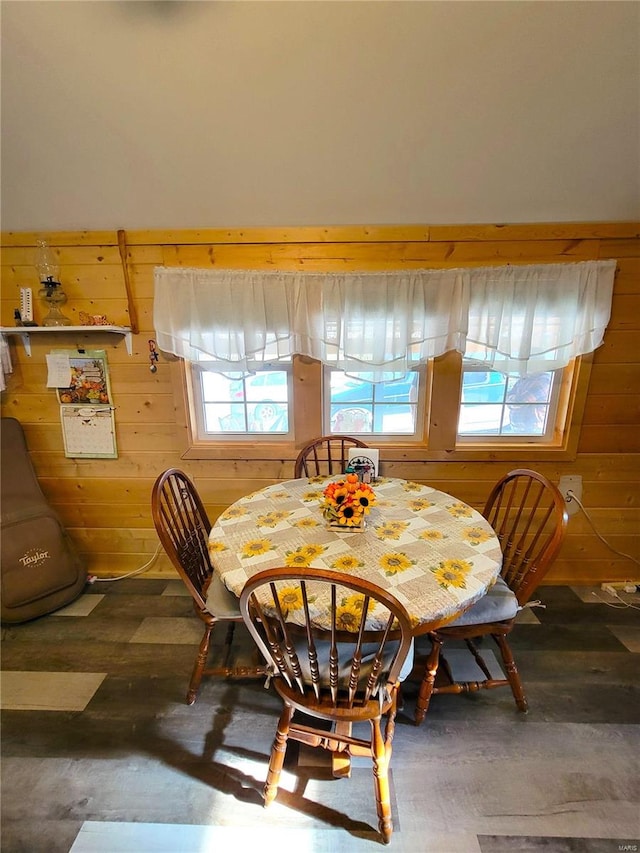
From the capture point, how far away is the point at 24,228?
1.80 metres

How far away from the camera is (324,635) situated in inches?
36.4

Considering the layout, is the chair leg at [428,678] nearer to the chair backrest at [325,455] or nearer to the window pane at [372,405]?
the chair backrest at [325,455]

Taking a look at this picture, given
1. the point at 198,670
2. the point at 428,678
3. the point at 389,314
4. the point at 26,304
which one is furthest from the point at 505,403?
the point at 26,304

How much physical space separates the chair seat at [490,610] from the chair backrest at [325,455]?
929mm

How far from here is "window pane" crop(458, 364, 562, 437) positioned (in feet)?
6.49

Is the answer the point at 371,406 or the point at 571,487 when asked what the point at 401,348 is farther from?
the point at 571,487

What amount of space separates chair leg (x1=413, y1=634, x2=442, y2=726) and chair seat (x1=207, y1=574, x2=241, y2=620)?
0.70 metres

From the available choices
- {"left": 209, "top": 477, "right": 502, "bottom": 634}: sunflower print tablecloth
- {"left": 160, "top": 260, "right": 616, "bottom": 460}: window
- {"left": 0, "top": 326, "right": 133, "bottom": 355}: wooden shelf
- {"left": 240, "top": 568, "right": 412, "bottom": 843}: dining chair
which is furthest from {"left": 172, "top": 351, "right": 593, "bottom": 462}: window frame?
{"left": 240, "top": 568, "right": 412, "bottom": 843}: dining chair

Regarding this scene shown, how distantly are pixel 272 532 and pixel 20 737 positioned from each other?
1204 millimetres

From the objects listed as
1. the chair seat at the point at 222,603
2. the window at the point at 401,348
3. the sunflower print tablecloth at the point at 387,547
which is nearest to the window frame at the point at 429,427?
the window at the point at 401,348

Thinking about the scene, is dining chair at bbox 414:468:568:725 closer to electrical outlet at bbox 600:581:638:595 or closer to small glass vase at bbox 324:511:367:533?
small glass vase at bbox 324:511:367:533

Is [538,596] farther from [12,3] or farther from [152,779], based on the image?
[12,3]

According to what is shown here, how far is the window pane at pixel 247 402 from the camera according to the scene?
2.05 metres

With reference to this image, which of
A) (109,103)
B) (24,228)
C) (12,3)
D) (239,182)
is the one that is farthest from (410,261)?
(24,228)
